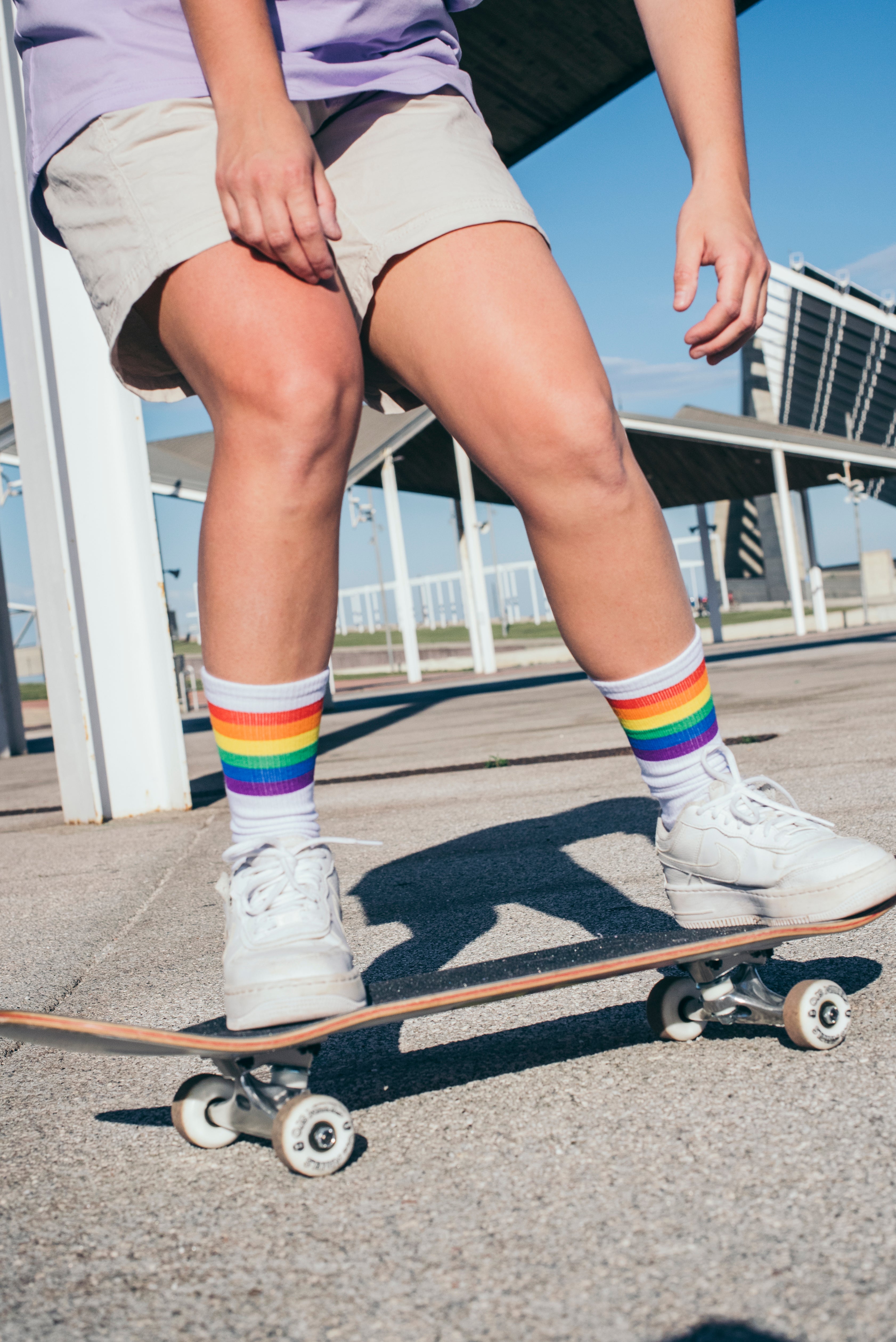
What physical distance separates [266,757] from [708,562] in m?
27.4

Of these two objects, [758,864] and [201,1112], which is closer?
[201,1112]

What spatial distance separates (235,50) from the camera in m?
1.29

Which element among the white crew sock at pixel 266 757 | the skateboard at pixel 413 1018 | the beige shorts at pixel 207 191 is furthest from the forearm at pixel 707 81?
the skateboard at pixel 413 1018

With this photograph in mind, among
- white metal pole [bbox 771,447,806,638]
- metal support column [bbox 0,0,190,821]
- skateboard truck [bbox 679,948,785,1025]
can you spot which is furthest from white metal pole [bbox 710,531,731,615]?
skateboard truck [bbox 679,948,785,1025]

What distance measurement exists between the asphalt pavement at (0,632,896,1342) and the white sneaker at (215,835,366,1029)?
157 millimetres

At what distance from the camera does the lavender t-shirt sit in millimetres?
1366

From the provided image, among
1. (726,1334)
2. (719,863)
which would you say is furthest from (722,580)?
(726,1334)

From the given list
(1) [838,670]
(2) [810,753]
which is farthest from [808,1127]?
(1) [838,670]

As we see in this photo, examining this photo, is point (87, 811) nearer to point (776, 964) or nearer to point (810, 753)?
point (810, 753)

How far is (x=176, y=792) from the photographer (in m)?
4.60

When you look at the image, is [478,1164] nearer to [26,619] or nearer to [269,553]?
[269,553]

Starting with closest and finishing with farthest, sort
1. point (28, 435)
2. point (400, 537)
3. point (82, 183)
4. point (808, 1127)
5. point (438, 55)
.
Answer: point (808, 1127), point (82, 183), point (438, 55), point (28, 435), point (400, 537)

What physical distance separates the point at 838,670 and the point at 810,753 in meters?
6.47

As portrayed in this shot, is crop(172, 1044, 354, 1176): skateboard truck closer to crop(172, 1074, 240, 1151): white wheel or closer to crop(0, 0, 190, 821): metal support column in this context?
crop(172, 1074, 240, 1151): white wheel
